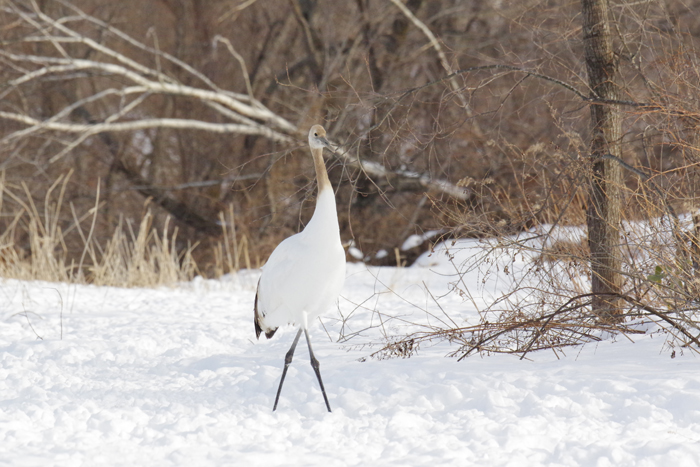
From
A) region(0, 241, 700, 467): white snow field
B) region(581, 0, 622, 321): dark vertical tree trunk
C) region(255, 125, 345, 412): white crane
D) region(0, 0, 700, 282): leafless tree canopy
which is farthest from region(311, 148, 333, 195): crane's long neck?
region(0, 0, 700, 282): leafless tree canopy

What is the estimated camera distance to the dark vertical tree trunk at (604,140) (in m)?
4.81

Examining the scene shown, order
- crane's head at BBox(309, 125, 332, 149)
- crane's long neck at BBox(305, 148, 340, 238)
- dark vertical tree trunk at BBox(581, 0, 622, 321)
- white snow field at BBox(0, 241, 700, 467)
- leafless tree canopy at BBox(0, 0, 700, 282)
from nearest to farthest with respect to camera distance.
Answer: white snow field at BBox(0, 241, 700, 467)
crane's long neck at BBox(305, 148, 340, 238)
crane's head at BBox(309, 125, 332, 149)
dark vertical tree trunk at BBox(581, 0, 622, 321)
leafless tree canopy at BBox(0, 0, 700, 282)

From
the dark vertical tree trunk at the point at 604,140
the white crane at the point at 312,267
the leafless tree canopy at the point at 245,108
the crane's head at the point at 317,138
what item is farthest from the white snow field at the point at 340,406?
the leafless tree canopy at the point at 245,108

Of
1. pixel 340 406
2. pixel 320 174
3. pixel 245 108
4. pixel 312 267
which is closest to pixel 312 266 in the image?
pixel 312 267

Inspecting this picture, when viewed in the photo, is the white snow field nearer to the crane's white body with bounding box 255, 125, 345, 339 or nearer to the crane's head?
the crane's white body with bounding box 255, 125, 345, 339

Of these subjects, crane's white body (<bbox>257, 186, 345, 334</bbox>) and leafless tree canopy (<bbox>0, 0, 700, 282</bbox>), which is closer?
crane's white body (<bbox>257, 186, 345, 334</bbox>)

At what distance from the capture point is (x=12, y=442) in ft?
11.0

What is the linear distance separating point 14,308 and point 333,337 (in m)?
3.03

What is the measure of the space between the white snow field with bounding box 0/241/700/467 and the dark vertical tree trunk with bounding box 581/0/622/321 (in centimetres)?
45

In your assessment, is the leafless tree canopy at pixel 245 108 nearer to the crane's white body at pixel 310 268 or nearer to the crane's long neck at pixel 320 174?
the crane's long neck at pixel 320 174

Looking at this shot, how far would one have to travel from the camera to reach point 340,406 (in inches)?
154

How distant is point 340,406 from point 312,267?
0.75 metres

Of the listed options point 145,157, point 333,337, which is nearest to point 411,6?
point 145,157

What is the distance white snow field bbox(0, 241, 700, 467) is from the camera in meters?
3.18
